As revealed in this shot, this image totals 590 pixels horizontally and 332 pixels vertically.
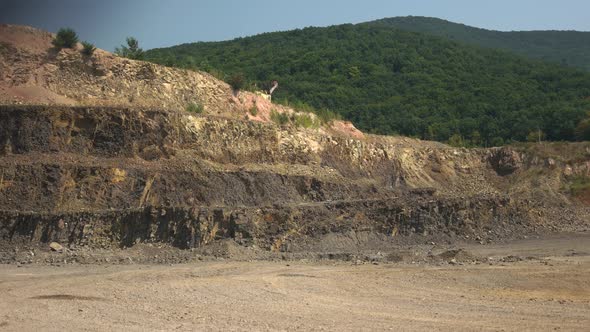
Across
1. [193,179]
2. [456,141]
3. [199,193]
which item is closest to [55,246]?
[199,193]

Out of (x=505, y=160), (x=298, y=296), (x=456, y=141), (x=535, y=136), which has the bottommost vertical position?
(x=298, y=296)

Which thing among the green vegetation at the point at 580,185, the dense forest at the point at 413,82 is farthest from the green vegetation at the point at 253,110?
the green vegetation at the point at 580,185

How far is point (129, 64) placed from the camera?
1560 inches

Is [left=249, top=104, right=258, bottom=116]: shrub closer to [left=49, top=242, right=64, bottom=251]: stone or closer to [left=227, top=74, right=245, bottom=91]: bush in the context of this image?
[left=227, top=74, right=245, bottom=91]: bush

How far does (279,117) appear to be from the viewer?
42.8 m

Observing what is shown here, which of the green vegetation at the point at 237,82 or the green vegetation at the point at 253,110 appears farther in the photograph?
the green vegetation at the point at 237,82

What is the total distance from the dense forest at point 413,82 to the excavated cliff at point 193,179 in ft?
26.9

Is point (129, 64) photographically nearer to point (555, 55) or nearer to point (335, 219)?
point (335, 219)

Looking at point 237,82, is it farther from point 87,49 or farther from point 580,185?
point 580,185

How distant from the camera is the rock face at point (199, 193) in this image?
27.2 meters

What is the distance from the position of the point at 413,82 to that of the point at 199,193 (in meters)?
54.6

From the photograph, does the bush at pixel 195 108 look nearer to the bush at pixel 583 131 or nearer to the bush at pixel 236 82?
the bush at pixel 236 82

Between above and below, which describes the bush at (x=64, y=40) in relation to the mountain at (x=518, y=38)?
below

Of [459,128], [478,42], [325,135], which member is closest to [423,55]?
[459,128]
